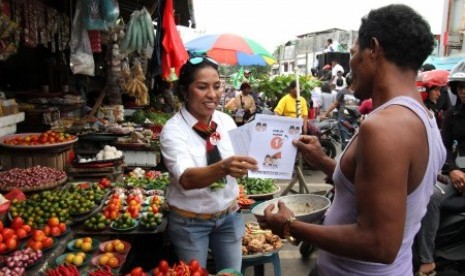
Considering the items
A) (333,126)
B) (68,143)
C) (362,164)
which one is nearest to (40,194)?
(68,143)

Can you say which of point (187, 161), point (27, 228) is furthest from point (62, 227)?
point (187, 161)

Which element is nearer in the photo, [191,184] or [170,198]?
[191,184]

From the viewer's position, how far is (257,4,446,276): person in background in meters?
1.21

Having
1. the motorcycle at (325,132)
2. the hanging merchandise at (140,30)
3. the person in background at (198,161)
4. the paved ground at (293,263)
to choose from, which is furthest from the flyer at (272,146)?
the motorcycle at (325,132)

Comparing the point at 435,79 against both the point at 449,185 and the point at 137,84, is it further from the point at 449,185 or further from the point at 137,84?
the point at 137,84

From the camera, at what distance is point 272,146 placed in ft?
7.09

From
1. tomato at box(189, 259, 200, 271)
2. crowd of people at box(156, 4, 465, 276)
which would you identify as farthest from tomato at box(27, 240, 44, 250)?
crowd of people at box(156, 4, 465, 276)

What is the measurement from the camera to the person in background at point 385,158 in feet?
3.97

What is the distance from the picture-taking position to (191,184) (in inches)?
85.7

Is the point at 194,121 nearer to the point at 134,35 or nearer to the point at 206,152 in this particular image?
the point at 206,152

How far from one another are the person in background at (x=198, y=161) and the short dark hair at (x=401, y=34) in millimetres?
1204

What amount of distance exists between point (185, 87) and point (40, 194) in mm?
2163

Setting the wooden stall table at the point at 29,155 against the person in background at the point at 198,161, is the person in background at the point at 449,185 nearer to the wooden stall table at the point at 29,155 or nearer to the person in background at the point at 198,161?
the person in background at the point at 198,161

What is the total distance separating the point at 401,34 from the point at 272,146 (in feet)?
3.33
